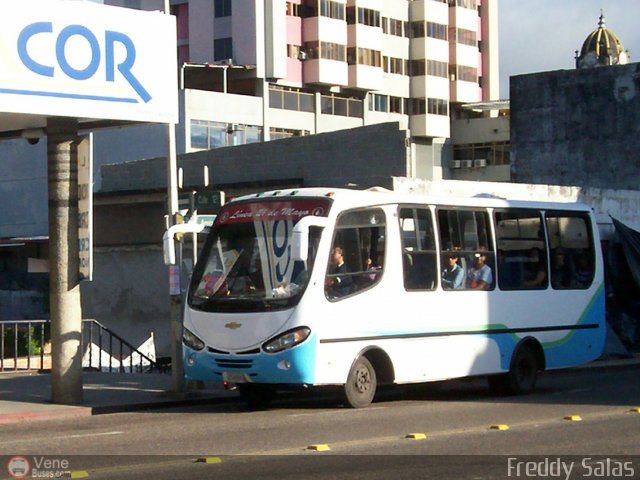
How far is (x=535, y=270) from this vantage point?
20.3 m

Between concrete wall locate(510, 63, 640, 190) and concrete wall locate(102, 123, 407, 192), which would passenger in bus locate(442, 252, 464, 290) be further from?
concrete wall locate(510, 63, 640, 190)

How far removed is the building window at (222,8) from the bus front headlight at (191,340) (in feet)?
186

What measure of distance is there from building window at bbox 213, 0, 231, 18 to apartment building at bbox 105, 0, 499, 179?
60mm

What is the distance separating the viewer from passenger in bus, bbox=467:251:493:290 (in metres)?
19.1

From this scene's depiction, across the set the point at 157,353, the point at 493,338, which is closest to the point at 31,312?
the point at 157,353

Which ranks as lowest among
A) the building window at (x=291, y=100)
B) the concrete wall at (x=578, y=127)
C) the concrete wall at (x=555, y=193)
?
the concrete wall at (x=555, y=193)

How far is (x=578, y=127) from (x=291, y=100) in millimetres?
36214

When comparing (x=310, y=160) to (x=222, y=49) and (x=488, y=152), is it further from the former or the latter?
(x=488, y=152)

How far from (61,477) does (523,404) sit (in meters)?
9.00

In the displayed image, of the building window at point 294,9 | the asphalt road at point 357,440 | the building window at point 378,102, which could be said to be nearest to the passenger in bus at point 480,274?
the asphalt road at point 357,440

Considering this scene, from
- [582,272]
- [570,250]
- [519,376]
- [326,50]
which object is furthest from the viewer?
[326,50]

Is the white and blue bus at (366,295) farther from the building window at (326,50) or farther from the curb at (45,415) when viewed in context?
the building window at (326,50)

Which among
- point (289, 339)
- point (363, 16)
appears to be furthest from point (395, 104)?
point (289, 339)

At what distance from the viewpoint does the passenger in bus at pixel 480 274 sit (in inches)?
752
